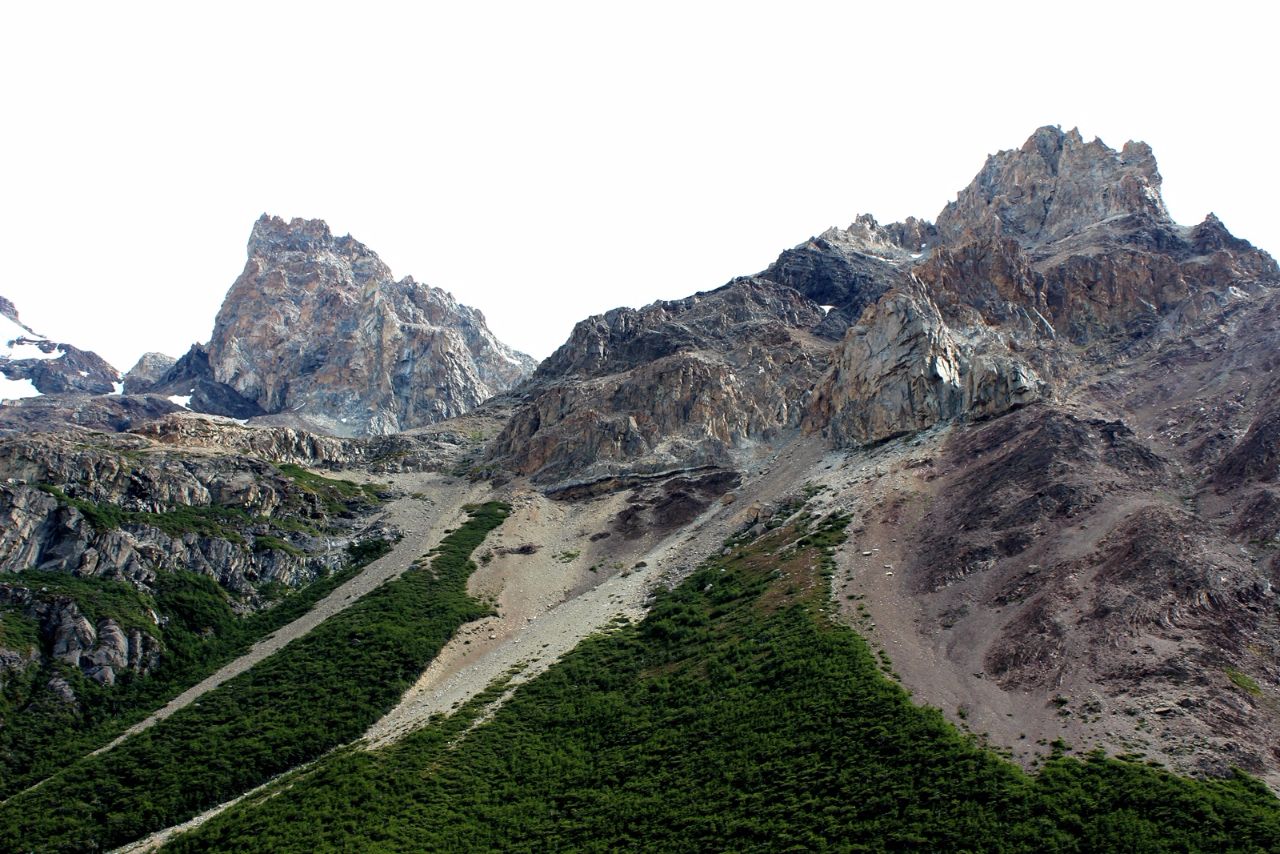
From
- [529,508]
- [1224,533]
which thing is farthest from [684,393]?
[1224,533]

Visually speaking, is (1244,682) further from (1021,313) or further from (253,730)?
(1021,313)

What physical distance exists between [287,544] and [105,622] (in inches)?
858

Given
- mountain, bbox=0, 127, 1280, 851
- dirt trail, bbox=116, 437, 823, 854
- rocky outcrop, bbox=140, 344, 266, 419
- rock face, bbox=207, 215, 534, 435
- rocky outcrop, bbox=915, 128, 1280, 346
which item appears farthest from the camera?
rocky outcrop, bbox=140, 344, 266, 419

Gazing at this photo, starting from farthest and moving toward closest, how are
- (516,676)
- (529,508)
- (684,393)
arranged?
(684,393) < (529,508) < (516,676)

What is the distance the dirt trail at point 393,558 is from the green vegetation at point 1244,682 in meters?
63.5

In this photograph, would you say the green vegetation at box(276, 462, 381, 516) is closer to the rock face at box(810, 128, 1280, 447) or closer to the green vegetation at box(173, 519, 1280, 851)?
the green vegetation at box(173, 519, 1280, 851)

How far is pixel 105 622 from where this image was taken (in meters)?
59.8

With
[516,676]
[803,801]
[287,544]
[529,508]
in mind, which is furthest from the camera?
[529,508]

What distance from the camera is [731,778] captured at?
114ft

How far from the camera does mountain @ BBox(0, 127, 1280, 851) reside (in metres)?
33.0

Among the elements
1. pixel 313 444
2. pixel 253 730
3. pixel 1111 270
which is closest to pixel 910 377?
pixel 1111 270

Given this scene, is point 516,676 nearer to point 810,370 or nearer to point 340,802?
point 340,802

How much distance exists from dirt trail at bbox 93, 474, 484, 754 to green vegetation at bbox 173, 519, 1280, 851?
1861cm

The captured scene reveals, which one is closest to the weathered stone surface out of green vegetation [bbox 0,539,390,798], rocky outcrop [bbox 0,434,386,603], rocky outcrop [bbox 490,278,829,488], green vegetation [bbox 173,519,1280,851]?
rocky outcrop [bbox 0,434,386,603]
